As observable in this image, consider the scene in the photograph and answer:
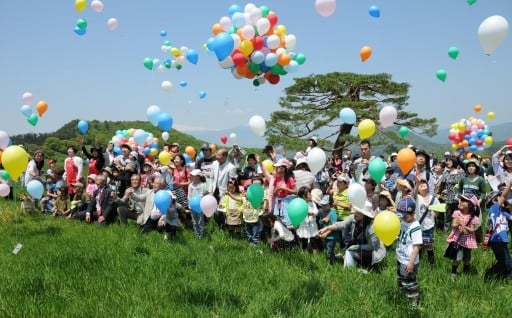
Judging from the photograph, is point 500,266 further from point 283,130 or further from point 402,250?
point 283,130

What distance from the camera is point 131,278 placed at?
4.93 metres

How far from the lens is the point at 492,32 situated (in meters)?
4.30

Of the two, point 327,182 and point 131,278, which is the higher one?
point 327,182

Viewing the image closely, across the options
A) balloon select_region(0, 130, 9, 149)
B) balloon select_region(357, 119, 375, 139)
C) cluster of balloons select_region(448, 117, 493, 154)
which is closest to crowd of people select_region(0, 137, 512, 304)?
balloon select_region(357, 119, 375, 139)

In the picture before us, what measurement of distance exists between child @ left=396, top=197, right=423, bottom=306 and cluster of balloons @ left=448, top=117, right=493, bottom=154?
14440mm

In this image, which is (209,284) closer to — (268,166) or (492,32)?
(268,166)

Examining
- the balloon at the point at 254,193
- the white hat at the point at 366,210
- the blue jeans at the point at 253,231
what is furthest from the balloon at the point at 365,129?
the blue jeans at the point at 253,231

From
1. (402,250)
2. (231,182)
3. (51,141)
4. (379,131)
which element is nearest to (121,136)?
(231,182)

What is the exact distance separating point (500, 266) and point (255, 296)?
332 centimetres

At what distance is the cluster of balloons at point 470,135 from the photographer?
17188 mm

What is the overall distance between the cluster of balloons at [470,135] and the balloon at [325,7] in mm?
13626

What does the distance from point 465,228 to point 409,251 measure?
1.28m

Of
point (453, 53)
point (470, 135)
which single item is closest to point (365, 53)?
point (453, 53)

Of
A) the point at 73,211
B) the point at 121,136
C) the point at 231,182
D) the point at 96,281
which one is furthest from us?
the point at 121,136
